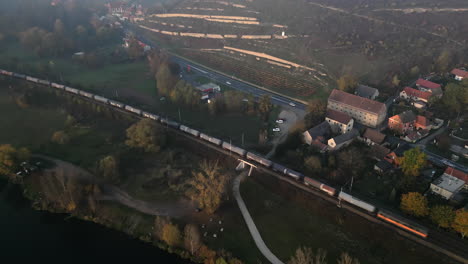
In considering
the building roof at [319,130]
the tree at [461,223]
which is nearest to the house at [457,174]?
the tree at [461,223]

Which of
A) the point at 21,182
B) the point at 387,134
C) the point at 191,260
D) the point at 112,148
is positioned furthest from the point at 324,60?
the point at 21,182

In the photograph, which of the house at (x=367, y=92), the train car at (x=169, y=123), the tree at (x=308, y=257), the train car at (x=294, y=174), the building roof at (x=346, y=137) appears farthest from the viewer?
the house at (x=367, y=92)

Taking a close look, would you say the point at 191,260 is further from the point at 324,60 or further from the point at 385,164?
the point at 324,60

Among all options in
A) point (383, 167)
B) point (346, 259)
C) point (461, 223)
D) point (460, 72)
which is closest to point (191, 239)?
point (346, 259)

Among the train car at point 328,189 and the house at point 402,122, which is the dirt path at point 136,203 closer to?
the train car at point 328,189

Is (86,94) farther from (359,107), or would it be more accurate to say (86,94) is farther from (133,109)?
(359,107)

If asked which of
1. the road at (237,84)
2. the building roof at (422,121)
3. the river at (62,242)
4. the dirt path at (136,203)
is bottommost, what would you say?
the river at (62,242)

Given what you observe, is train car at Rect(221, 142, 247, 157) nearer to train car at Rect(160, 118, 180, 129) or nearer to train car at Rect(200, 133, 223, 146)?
train car at Rect(200, 133, 223, 146)
